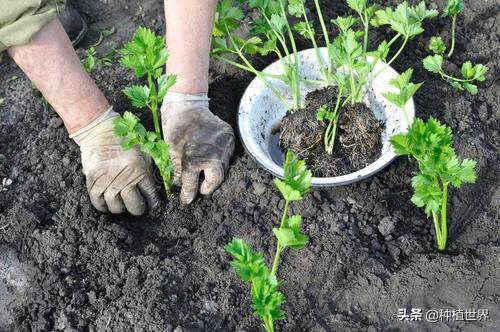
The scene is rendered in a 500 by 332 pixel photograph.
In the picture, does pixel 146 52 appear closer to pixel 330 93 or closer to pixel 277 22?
pixel 277 22

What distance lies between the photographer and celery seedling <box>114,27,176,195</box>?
1.92m

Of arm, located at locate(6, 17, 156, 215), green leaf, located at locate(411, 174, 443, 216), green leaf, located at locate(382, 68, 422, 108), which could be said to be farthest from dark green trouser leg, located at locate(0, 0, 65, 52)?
green leaf, located at locate(411, 174, 443, 216)

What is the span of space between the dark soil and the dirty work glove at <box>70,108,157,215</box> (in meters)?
0.57

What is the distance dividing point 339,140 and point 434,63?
483mm

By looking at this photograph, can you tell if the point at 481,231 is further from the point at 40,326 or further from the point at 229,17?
the point at 40,326

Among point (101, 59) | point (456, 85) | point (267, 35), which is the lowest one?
point (456, 85)

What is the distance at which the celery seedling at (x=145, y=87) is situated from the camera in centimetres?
192

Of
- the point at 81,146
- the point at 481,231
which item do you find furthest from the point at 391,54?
the point at 81,146

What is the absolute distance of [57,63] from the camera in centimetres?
226

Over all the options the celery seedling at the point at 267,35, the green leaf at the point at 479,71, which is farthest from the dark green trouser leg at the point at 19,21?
the green leaf at the point at 479,71

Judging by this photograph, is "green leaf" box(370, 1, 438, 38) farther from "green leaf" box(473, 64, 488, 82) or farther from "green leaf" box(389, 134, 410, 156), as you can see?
"green leaf" box(389, 134, 410, 156)

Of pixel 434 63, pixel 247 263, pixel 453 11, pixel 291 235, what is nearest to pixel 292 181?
pixel 291 235

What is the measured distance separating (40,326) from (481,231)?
5.07 feet

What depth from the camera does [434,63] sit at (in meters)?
2.47
